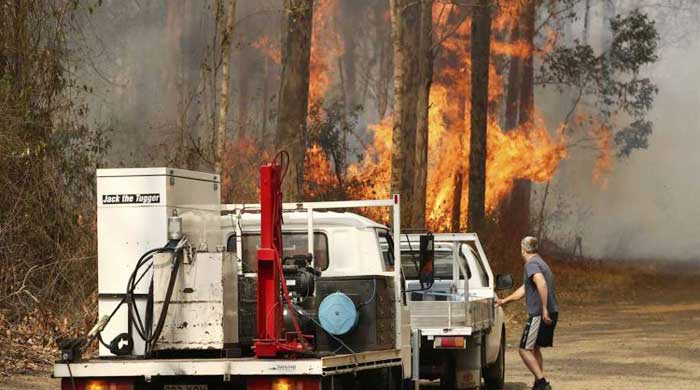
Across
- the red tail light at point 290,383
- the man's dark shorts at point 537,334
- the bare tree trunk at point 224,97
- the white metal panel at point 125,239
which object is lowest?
the man's dark shorts at point 537,334

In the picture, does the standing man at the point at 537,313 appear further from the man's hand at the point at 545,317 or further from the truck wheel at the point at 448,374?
the truck wheel at the point at 448,374

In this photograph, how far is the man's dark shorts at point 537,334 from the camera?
15672mm

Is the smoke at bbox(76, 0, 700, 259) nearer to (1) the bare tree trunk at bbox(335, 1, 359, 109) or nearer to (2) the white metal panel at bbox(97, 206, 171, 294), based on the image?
(1) the bare tree trunk at bbox(335, 1, 359, 109)

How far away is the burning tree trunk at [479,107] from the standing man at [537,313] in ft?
75.9

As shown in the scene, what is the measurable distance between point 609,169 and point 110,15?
22.9 metres

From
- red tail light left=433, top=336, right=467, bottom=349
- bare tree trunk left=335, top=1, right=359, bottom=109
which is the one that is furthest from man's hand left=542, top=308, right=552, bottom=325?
bare tree trunk left=335, top=1, right=359, bottom=109

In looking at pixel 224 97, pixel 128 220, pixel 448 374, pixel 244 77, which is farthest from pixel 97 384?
pixel 244 77

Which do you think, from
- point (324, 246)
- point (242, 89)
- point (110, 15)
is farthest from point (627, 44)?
point (324, 246)

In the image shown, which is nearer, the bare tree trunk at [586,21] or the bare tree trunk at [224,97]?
the bare tree trunk at [224,97]

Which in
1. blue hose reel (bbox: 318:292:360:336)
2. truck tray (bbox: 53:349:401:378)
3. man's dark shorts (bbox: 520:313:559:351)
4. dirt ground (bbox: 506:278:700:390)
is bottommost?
dirt ground (bbox: 506:278:700:390)

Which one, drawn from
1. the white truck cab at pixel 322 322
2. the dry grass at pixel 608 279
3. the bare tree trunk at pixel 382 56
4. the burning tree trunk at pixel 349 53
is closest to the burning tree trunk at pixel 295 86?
the dry grass at pixel 608 279

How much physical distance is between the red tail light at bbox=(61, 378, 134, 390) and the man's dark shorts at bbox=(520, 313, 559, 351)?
6.11 metres

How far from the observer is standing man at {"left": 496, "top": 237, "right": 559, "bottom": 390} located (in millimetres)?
15641

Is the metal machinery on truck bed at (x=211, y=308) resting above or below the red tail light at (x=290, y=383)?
above
